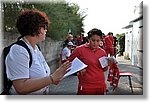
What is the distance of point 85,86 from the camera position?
4.01ft

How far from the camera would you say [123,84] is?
128 cm

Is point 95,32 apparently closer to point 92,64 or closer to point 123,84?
point 92,64

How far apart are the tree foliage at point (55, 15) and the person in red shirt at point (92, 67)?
0.42ft

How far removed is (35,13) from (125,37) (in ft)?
2.32

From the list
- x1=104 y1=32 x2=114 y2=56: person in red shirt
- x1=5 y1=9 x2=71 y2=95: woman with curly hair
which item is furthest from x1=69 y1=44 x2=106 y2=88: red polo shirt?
x1=5 y1=9 x2=71 y2=95: woman with curly hair

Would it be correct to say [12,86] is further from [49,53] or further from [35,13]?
[49,53]

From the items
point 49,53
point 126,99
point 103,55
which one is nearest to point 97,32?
point 103,55

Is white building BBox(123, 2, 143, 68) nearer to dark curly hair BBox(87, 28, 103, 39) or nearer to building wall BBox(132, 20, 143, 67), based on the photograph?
building wall BBox(132, 20, 143, 67)

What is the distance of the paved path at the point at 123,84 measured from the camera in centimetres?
121

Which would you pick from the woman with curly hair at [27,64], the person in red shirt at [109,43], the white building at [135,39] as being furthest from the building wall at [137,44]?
the woman with curly hair at [27,64]

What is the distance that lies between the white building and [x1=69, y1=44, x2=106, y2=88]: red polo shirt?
18 cm

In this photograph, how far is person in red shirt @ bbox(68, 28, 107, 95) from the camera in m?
1.21

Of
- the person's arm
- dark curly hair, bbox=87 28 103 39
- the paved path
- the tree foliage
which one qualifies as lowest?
the paved path

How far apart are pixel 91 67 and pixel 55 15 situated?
40 centimetres
